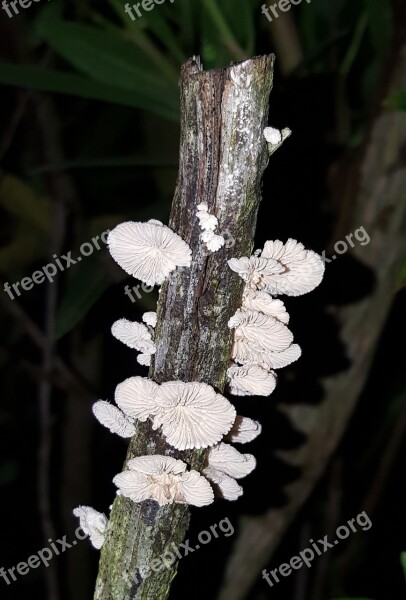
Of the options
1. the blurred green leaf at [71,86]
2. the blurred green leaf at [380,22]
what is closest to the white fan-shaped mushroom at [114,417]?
the blurred green leaf at [71,86]

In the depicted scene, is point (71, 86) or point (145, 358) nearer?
point (145, 358)

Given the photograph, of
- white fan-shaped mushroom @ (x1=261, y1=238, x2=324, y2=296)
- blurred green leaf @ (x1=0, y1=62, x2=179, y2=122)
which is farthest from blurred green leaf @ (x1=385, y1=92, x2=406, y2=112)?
white fan-shaped mushroom @ (x1=261, y1=238, x2=324, y2=296)

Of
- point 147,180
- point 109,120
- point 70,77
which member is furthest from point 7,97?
point 70,77

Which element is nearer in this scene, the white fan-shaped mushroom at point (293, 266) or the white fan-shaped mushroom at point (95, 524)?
the white fan-shaped mushroom at point (293, 266)

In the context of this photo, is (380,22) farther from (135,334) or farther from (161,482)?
(161,482)

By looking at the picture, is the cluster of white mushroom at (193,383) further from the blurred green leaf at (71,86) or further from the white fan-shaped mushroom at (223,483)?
the blurred green leaf at (71,86)
